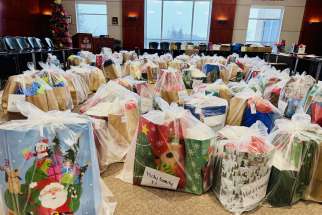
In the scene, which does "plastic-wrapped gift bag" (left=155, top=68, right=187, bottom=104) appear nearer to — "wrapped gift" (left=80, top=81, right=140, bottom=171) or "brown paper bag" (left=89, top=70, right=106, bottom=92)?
"wrapped gift" (left=80, top=81, right=140, bottom=171)

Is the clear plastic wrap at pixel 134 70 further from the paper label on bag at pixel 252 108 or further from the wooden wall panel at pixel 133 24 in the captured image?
the wooden wall panel at pixel 133 24

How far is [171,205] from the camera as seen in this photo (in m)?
1.24

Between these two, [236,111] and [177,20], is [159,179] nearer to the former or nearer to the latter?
[236,111]

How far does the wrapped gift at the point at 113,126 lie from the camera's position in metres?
1.55

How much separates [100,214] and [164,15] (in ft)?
31.9

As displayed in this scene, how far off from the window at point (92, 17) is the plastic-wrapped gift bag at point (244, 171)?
9.66 m

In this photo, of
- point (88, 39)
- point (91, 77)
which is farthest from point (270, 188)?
point (88, 39)

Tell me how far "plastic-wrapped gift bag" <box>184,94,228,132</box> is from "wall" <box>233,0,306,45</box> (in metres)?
8.63

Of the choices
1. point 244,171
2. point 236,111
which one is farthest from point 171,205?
point 236,111

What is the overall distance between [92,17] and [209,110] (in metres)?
9.44

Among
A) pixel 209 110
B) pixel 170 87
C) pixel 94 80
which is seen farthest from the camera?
pixel 94 80

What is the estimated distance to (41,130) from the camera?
95 centimetres

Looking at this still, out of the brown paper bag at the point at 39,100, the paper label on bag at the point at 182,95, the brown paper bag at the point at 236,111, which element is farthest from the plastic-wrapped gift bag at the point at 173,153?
the brown paper bag at the point at 39,100

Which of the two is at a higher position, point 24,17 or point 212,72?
point 24,17
